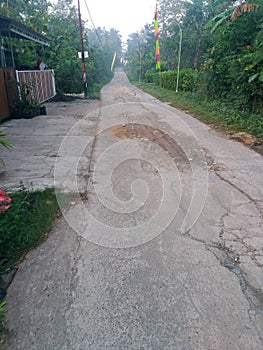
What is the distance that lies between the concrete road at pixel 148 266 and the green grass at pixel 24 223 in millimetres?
151

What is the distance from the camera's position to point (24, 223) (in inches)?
121

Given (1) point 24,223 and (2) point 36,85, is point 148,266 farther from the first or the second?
(2) point 36,85

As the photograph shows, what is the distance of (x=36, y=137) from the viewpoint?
24.0ft

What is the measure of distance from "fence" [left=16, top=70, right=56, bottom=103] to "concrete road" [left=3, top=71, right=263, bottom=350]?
6943 millimetres

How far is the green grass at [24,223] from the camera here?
267 centimetres

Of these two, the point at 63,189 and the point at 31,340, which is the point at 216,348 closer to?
the point at 31,340

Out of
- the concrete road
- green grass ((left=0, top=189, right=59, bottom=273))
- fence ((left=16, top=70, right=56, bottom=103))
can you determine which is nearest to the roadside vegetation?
the concrete road

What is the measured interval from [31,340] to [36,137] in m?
6.23

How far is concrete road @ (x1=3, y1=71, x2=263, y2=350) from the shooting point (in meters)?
1.86

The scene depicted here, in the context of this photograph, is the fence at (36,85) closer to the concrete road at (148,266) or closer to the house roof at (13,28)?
the house roof at (13,28)

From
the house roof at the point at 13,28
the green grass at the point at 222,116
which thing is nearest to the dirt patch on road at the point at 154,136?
the green grass at the point at 222,116

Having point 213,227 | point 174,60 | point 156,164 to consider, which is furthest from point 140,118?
point 174,60

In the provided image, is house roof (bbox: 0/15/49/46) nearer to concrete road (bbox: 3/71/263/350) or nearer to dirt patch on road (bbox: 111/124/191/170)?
dirt patch on road (bbox: 111/124/191/170)

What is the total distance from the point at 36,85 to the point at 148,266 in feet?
39.8
